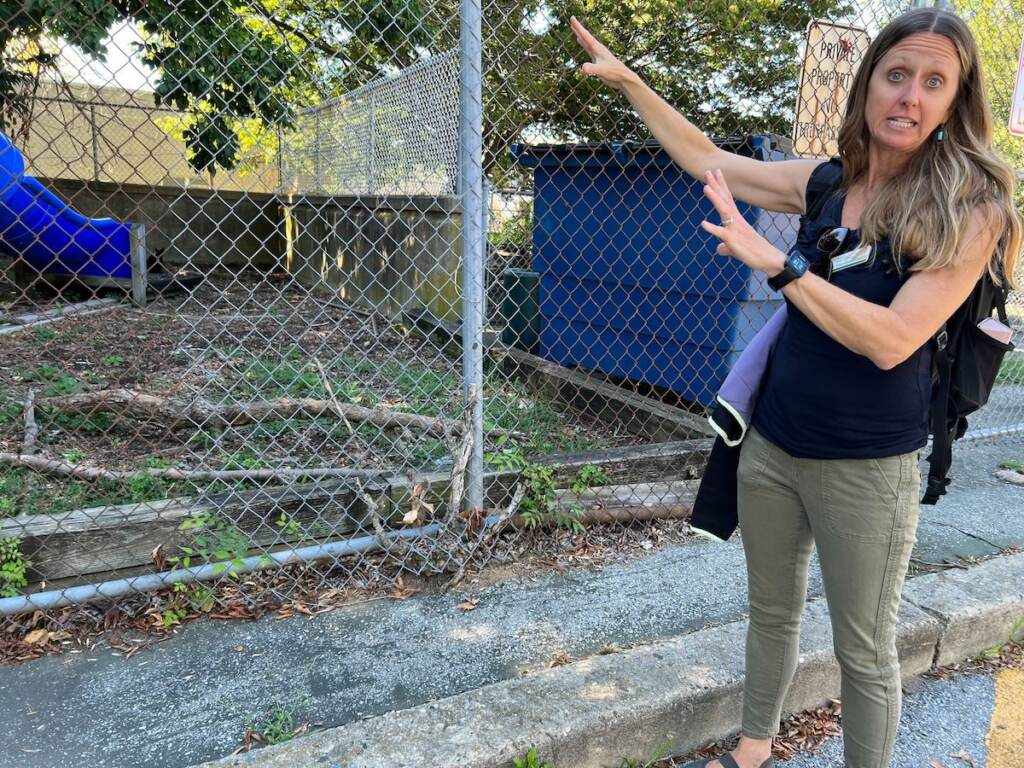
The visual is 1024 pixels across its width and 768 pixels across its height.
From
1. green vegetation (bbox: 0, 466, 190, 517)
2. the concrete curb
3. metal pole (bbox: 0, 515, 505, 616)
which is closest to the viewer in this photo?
the concrete curb

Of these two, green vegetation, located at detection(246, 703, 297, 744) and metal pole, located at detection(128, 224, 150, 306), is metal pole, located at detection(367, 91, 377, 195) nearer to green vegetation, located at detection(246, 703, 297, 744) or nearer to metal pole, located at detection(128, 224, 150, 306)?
metal pole, located at detection(128, 224, 150, 306)

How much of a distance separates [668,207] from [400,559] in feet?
8.53

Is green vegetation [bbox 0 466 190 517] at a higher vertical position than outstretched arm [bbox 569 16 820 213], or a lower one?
lower

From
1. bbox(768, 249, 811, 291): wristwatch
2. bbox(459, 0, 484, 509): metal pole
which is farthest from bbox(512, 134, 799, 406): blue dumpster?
bbox(768, 249, 811, 291): wristwatch

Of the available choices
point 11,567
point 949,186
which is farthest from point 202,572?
point 949,186

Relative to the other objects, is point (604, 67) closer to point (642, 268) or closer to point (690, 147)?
point (690, 147)

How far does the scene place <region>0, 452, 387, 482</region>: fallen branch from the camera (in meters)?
2.91

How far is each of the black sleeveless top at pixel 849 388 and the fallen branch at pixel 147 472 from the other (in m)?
1.79

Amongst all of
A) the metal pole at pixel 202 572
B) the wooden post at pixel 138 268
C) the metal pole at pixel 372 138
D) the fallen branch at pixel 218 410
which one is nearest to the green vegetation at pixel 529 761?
the metal pole at pixel 202 572


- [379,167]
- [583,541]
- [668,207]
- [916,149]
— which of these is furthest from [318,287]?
[916,149]

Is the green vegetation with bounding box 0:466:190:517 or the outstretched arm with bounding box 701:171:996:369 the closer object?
the outstretched arm with bounding box 701:171:996:369

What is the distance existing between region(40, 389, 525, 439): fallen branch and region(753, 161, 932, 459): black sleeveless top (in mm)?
2059

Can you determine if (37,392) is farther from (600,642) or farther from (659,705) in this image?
(659,705)

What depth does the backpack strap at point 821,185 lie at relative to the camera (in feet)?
5.52
